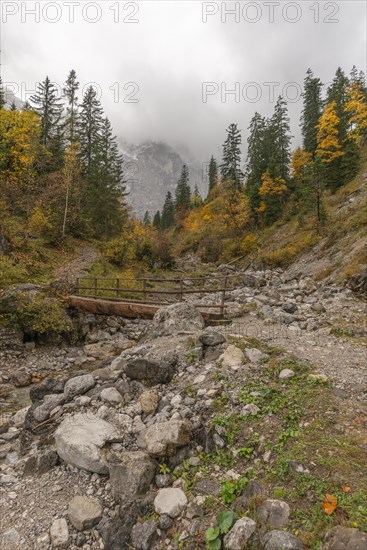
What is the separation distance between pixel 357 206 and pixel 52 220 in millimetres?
27623

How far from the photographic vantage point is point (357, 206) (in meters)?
25.1

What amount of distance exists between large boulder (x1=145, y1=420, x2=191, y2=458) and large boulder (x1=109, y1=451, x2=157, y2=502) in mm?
179

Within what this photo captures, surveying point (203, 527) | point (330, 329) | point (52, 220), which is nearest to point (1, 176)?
point (52, 220)

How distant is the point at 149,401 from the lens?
6.07 m

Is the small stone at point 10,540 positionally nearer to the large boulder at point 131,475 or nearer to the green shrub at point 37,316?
the large boulder at point 131,475

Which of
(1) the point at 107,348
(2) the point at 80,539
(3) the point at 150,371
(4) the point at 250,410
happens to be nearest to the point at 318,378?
(4) the point at 250,410

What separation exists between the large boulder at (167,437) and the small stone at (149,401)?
3.38 ft

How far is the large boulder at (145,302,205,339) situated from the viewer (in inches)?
407

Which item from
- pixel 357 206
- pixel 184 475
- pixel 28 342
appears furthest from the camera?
pixel 357 206

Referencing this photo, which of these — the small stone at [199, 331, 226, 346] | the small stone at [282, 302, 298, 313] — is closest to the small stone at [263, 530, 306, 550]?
the small stone at [199, 331, 226, 346]

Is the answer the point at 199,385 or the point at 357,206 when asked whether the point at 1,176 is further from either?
the point at 357,206

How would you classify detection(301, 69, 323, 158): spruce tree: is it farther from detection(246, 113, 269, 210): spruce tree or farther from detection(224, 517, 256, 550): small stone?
detection(224, 517, 256, 550): small stone

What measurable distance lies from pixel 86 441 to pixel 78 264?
22668 mm

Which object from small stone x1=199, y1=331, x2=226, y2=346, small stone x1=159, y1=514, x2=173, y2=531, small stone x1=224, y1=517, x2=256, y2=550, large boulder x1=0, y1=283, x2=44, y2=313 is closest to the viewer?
small stone x1=224, y1=517, x2=256, y2=550
